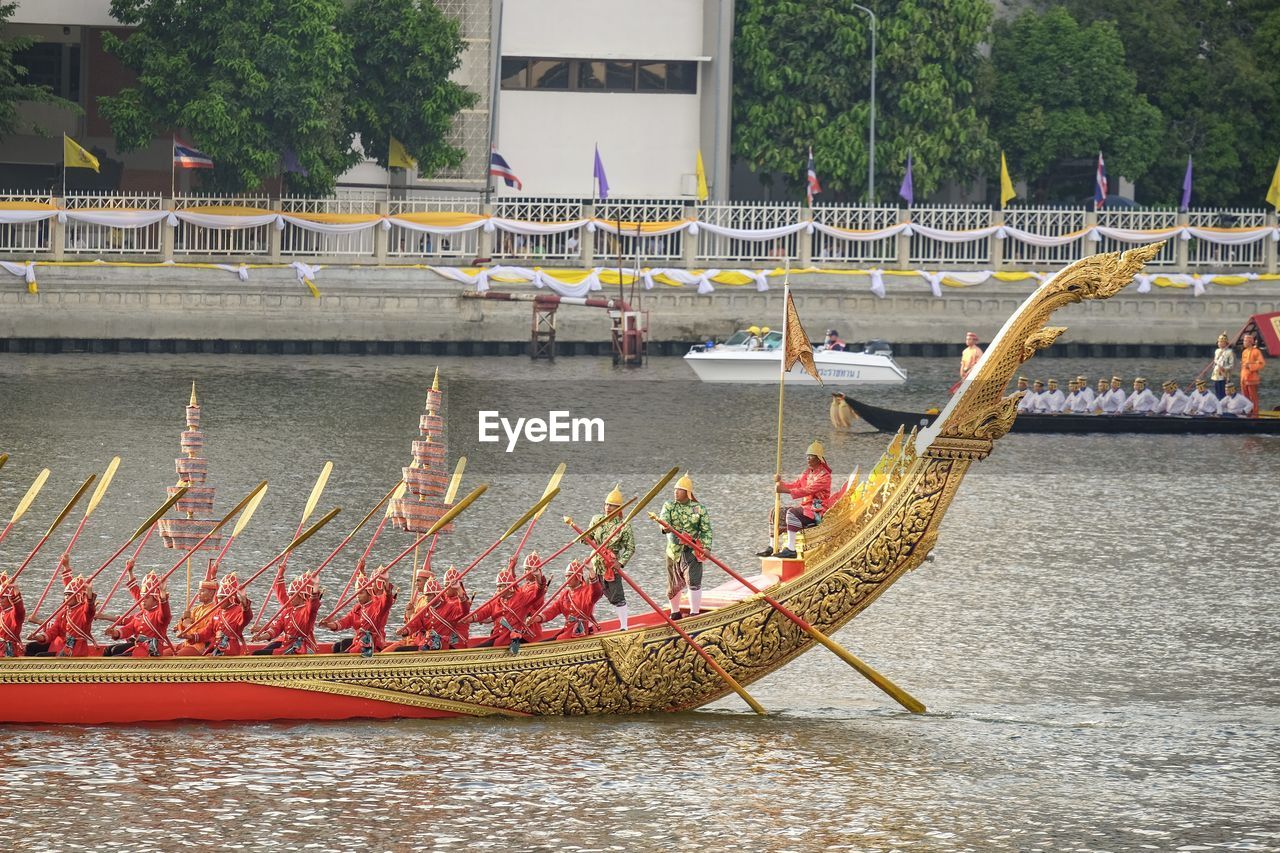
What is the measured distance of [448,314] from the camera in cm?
5866

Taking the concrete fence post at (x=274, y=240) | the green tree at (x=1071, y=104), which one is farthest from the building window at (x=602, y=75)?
the concrete fence post at (x=274, y=240)

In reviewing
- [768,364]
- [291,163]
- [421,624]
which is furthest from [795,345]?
[291,163]

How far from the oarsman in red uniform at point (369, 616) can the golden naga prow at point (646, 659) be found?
5.9 inches

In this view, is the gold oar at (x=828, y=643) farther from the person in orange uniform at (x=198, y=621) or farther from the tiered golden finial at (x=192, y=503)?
the tiered golden finial at (x=192, y=503)

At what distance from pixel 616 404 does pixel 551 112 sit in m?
22.7

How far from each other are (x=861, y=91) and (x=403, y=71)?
562 inches

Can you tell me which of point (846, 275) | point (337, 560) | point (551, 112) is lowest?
point (337, 560)

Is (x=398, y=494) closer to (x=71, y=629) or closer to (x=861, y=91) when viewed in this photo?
(x=71, y=629)

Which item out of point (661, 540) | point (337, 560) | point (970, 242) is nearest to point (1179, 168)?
point (970, 242)

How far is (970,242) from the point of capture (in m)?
61.8

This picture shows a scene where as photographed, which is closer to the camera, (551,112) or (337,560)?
(337,560)

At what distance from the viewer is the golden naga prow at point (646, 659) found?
21.9 m

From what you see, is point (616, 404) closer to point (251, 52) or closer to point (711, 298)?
point (711, 298)

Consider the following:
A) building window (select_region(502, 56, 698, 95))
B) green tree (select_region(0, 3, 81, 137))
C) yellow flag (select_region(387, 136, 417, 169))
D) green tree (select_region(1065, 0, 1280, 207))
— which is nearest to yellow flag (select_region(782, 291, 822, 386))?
green tree (select_region(0, 3, 81, 137))
